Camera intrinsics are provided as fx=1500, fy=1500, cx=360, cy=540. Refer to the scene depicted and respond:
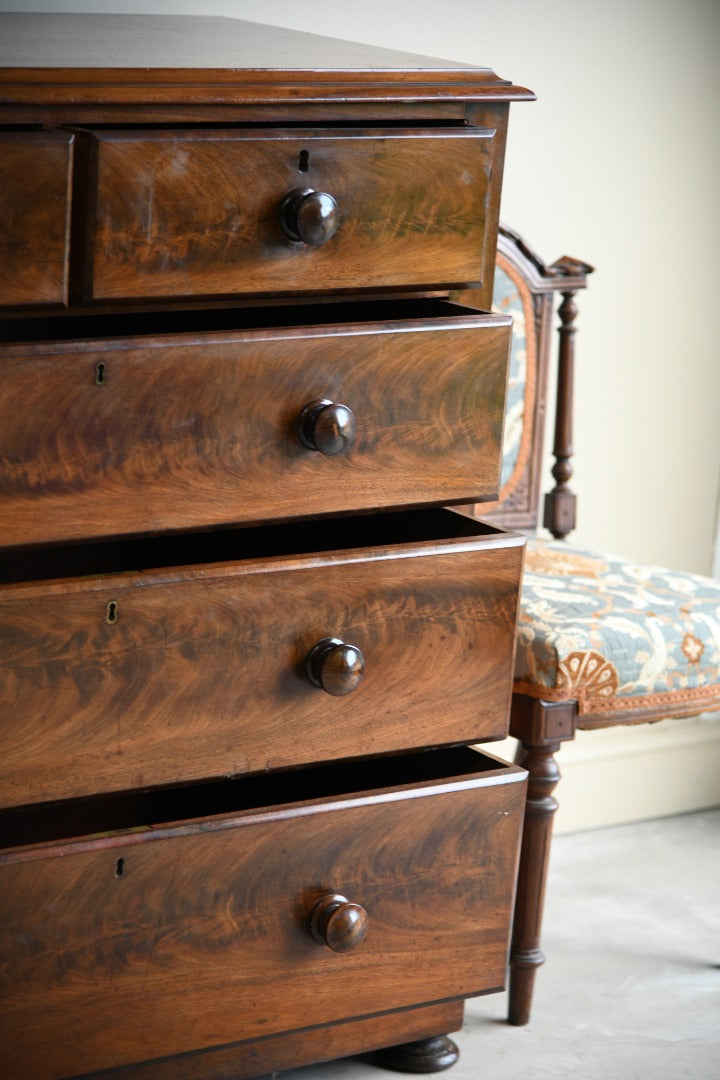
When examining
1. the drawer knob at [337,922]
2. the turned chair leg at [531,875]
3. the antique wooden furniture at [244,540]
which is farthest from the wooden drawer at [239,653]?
the turned chair leg at [531,875]

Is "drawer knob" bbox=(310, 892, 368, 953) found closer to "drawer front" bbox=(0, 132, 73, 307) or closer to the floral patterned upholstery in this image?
the floral patterned upholstery

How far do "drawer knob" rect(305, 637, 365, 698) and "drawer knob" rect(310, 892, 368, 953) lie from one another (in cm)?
20

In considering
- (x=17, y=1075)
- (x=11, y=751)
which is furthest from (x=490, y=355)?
(x=17, y=1075)

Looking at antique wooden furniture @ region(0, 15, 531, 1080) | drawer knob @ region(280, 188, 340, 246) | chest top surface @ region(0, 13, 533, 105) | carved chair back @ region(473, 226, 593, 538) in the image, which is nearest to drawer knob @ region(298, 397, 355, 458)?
antique wooden furniture @ region(0, 15, 531, 1080)

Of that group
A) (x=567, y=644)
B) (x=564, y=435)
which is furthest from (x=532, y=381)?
(x=567, y=644)

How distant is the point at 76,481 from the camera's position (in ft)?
3.89

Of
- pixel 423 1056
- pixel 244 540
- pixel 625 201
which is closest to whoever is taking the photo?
pixel 244 540

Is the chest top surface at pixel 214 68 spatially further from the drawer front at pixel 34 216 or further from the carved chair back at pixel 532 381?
the carved chair back at pixel 532 381

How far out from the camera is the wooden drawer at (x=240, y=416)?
3.83ft

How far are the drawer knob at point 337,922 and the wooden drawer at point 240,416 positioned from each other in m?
0.36

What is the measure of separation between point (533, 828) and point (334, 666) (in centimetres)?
47

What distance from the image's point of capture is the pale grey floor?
1.63 m

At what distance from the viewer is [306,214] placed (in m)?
1.20

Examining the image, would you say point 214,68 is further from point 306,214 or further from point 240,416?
point 240,416
